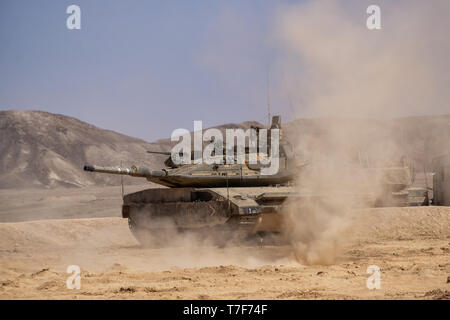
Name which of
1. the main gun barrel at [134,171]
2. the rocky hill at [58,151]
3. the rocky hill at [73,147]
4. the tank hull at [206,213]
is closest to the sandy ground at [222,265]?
the tank hull at [206,213]

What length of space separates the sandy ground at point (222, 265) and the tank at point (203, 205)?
1.33 ft

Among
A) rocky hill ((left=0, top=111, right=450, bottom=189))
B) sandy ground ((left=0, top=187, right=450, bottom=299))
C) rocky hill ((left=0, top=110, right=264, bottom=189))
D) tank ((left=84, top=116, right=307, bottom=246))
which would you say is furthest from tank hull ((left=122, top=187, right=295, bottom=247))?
rocky hill ((left=0, top=110, right=264, bottom=189))

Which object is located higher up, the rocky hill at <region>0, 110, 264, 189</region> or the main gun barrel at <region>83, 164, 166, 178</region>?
the rocky hill at <region>0, 110, 264, 189</region>

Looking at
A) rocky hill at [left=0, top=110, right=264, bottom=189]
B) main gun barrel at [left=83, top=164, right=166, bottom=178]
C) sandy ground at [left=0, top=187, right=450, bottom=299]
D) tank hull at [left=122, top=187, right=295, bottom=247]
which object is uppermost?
rocky hill at [left=0, top=110, right=264, bottom=189]

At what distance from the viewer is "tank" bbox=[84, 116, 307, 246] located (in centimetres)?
1069

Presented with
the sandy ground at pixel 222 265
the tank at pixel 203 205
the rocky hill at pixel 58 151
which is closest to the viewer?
the sandy ground at pixel 222 265

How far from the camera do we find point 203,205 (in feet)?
35.2

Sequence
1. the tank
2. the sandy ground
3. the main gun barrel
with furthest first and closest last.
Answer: the tank
the main gun barrel
the sandy ground

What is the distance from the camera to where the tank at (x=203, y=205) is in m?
10.7

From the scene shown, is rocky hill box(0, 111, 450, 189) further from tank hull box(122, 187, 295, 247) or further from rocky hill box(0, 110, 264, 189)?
tank hull box(122, 187, 295, 247)

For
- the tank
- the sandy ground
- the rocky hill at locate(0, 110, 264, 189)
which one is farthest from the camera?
the rocky hill at locate(0, 110, 264, 189)

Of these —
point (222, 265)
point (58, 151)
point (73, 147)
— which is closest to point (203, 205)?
point (222, 265)

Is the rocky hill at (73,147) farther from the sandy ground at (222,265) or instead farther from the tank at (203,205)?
the tank at (203,205)

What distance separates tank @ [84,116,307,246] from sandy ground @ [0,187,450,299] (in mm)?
405
